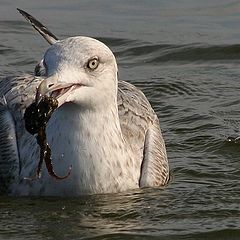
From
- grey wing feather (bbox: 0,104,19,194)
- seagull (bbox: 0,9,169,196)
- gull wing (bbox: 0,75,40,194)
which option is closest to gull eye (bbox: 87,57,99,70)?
seagull (bbox: 0,9,169,196)

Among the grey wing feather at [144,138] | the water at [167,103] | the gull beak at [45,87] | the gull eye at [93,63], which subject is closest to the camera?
the gull beak at [45,87]

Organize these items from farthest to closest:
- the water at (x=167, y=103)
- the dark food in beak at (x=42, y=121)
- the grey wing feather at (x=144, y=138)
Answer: the grey wing feather at (x=144, y=138) < the water at (x=167, y=103) < the dark food in beak at (x=42, y=121)

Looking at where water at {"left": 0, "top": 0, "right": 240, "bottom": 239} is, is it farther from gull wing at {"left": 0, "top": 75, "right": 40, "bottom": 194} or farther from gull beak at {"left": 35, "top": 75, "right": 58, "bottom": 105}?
gull beak at {"left": 35, "top": 75, "right": 58, "bottom": 105}

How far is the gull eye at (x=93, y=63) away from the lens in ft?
30.7

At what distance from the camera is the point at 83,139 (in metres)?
9.82

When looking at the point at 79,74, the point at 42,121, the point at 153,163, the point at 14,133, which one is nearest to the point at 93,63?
the point at 79,74

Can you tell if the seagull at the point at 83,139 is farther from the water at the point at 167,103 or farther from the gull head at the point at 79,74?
the water at the point at 167,103

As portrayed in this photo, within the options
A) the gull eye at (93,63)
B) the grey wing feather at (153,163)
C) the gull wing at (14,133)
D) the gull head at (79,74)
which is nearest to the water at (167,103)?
the grey wing feather at (153,163)

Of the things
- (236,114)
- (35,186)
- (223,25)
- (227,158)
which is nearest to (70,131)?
(35,186)

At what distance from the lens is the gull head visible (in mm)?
8773

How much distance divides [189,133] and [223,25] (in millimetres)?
4507

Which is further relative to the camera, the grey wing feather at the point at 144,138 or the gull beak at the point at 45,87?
the grey wing feather at the point at 144,138

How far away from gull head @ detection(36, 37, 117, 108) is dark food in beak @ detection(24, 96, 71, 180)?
64mm

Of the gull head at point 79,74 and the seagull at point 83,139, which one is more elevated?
the gull head at point 79,74
